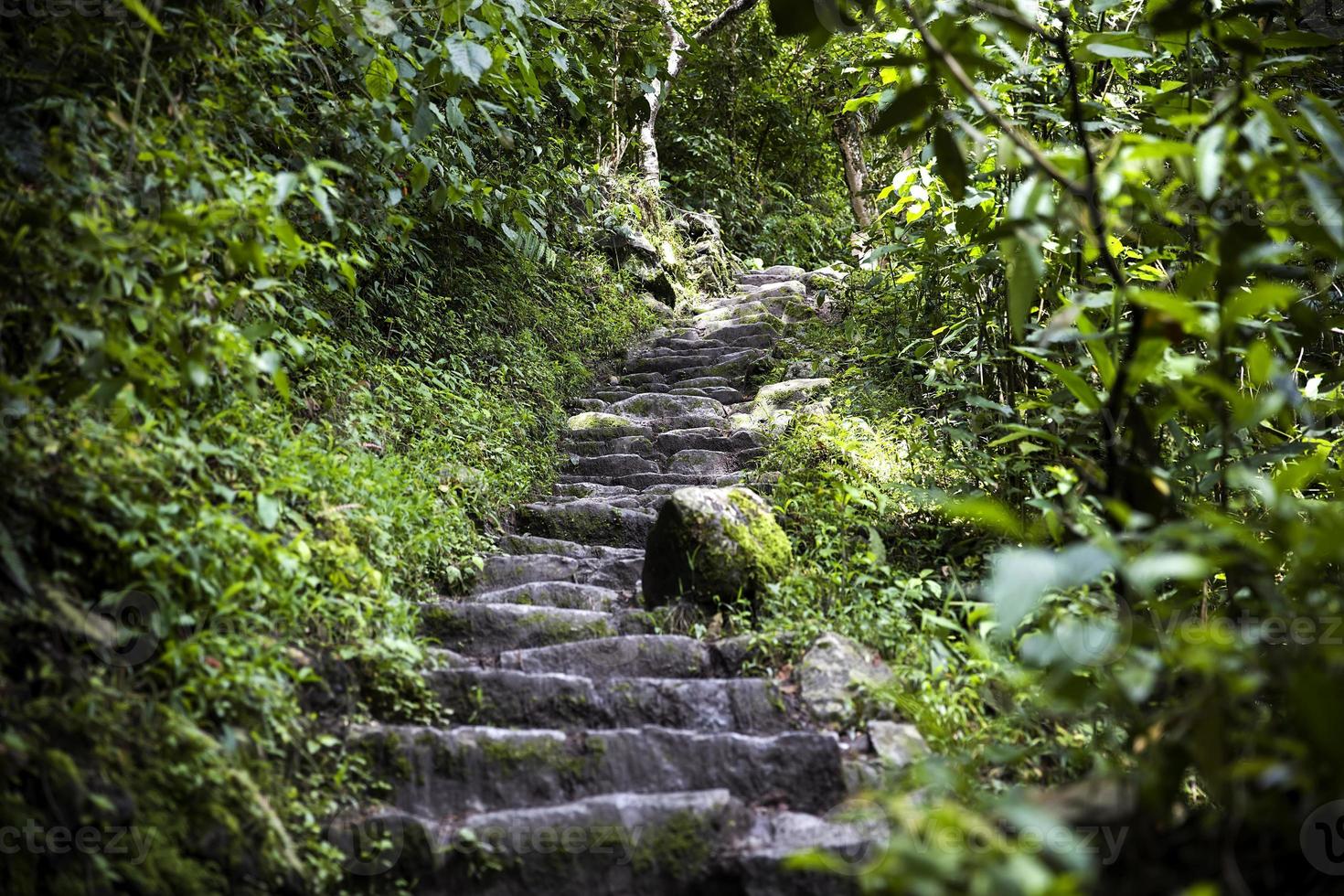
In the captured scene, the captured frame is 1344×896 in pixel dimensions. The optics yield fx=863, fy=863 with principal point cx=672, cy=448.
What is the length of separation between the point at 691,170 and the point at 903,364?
767cm

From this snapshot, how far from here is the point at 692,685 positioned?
300 cm

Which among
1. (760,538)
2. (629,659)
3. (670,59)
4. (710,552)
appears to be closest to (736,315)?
(670,59)

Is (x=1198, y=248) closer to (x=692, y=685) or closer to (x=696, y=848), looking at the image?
(x=692, y=685)

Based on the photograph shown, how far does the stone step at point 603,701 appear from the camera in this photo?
291 centimetres

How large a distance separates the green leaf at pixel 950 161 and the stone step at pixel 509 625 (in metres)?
2.29

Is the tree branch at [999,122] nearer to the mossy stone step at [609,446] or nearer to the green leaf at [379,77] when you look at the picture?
the green leaf at [379,77]

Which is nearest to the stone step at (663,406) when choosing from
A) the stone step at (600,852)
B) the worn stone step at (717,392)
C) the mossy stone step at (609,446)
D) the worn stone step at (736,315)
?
the worn stone step at (717,392)

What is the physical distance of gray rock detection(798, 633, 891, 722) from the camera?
9.57 ft

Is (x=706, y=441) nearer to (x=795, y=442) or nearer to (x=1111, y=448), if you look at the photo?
(x=795, y=442)

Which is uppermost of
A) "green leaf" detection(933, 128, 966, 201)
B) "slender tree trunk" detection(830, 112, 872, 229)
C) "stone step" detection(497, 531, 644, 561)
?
"slender tree trunk" detection(830, 112, 872, 229)

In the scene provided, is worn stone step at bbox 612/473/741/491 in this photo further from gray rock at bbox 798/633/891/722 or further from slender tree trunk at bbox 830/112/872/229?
slender tree trunk at bbox 830/112/872/229

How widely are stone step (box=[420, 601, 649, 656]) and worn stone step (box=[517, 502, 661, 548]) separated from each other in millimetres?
1116

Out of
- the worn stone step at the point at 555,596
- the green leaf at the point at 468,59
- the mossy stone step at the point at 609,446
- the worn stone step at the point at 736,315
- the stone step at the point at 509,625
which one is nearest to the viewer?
the green leaf at the point at 468,59
